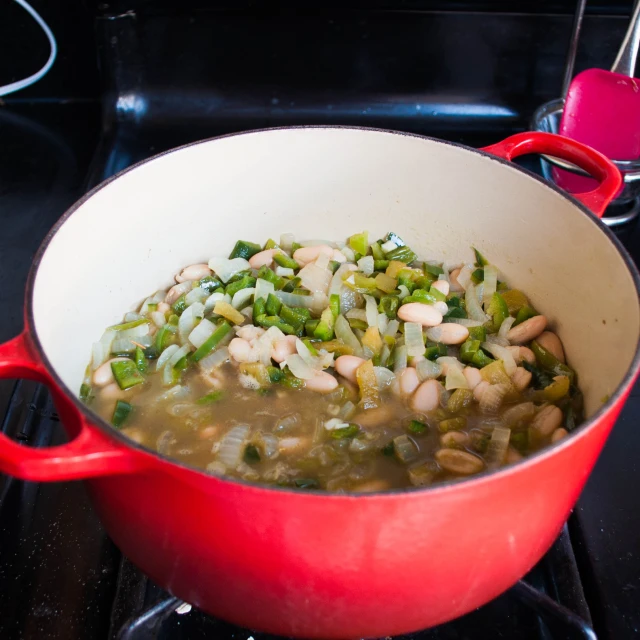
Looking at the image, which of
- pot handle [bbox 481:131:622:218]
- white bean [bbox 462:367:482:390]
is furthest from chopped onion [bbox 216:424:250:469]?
pot handle [bbox 481:131:622:218]

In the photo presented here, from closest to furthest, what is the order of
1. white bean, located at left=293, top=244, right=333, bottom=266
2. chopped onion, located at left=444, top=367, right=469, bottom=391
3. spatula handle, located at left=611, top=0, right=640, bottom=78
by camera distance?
chopped onion, located at left=444, top=367, right=469, bottom=391 → white bean, located at left=293, top=244, right=333, bottom=266 → spatula handle, located at left=611, top=0, right=640, bottom=78

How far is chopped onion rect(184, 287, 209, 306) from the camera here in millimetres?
1120

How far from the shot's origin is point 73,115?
1761 mm

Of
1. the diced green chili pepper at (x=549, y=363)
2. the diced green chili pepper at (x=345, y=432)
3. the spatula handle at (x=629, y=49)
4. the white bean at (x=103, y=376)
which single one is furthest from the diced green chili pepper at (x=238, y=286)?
the spatula handle at (x=629, y=49)

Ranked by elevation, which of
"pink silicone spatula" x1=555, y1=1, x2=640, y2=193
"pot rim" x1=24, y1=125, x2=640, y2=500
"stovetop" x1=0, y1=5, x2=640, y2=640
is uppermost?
"pot rim" x1=24, y1=125, x2=640, y2=500

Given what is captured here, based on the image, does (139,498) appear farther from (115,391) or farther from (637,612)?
(637,612)

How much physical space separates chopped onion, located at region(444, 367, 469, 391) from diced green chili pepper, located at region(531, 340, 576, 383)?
0.13 metres

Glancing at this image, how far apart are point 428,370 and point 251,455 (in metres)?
0.28

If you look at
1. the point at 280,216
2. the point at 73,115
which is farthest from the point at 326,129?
the point at 73,115

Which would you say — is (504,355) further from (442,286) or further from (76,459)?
(76,459)

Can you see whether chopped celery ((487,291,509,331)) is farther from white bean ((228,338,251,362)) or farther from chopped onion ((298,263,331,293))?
white bean ((228,338,251,362))

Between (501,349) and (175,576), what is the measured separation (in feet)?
1.87

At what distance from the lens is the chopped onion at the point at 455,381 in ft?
3.19

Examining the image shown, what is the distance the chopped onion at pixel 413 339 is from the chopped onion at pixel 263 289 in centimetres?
23
